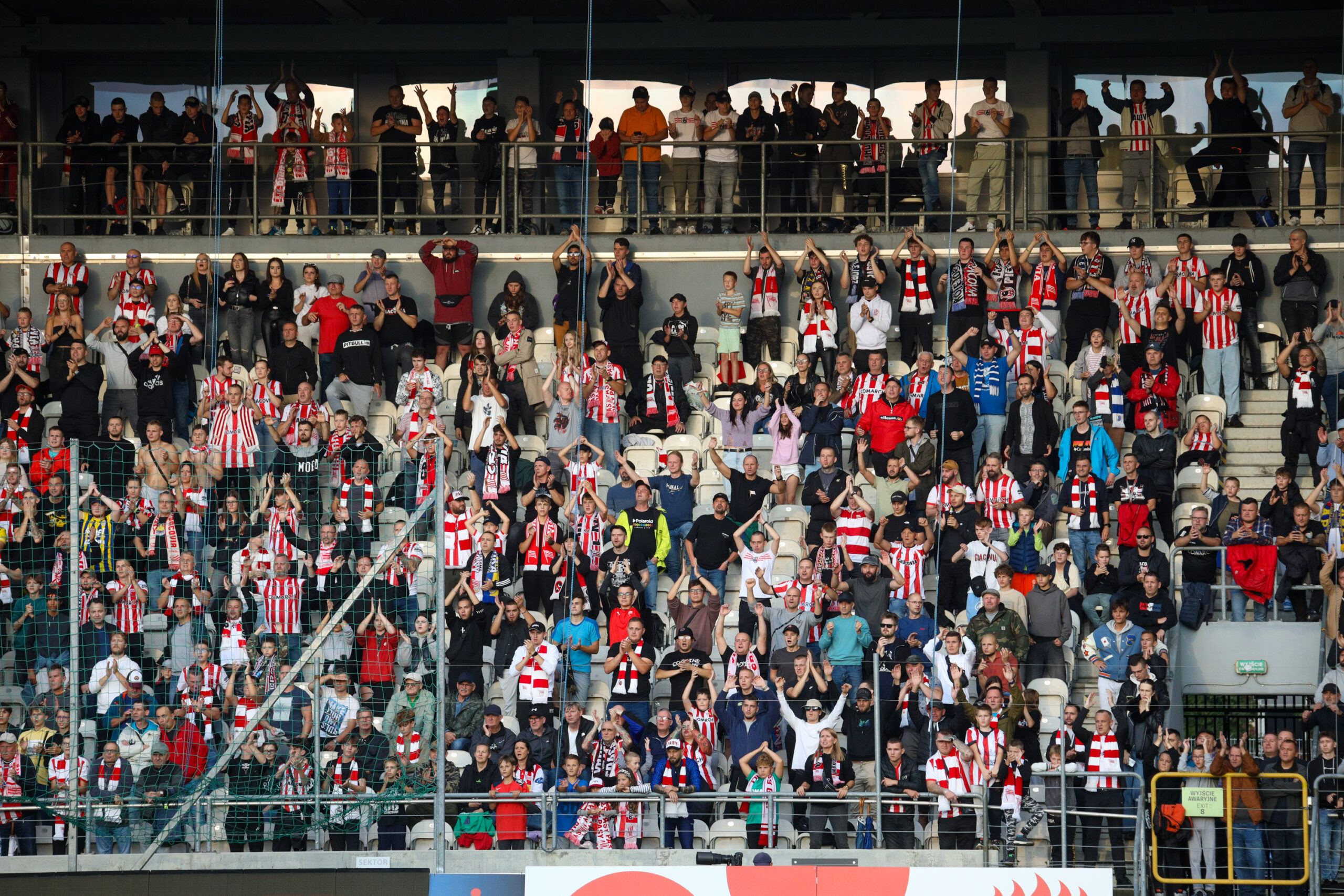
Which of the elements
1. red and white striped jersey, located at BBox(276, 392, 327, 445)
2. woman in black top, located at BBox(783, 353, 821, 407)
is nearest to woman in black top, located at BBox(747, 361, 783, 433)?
woman in black top, located at BBox(783, 353, 821, 407)

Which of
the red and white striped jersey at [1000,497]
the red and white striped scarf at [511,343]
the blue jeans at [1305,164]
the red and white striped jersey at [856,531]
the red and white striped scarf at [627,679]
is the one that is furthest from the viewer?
the blue jeans at [1305,164]

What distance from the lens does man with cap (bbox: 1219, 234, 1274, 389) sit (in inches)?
685

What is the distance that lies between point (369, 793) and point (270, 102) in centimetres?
1210

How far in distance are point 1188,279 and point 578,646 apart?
6.97m

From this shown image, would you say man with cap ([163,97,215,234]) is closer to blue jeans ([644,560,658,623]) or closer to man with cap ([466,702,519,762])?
blue jeans ([644,560,658,623])

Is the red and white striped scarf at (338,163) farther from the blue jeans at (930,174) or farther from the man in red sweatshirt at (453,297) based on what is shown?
the blue jeans at (930,174)

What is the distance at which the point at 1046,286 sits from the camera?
17.6 m

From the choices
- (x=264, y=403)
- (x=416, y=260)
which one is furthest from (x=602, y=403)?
(x=416, y=260)

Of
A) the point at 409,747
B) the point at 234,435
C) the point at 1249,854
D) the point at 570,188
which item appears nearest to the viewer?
the point at 1249,854

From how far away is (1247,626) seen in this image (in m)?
14.4

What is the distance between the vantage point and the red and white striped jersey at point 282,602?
1382 centimetres

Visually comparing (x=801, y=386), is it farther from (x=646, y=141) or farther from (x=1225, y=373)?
(x=646, y=141)

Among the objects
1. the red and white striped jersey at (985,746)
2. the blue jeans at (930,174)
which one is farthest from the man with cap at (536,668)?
the blue jeans at (930,174)

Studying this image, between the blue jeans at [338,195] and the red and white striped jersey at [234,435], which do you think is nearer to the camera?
the red and white striped jersey at [234,435]
